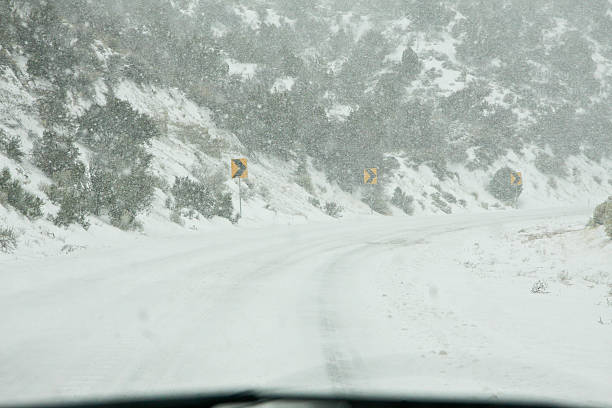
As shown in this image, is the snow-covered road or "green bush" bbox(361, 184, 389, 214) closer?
the snow-covered road

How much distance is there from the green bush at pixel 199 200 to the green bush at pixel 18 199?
21.1 ft

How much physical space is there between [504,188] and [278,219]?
84.3ft

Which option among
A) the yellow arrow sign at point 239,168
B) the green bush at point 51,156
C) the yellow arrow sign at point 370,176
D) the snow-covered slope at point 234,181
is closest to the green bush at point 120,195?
the snow-covered slope at point 234,181

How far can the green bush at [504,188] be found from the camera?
39844 millimetres

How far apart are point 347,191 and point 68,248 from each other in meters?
21.6

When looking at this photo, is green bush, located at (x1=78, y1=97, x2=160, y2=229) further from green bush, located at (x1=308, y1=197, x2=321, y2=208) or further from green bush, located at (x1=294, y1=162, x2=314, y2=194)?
green bush, located at (x1=294, y1=162, x2=314, y2=194)

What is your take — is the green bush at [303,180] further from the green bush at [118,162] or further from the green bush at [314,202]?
the green bush at [118,162]

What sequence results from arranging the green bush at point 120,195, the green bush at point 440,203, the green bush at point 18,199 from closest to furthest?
the green bush at point 18,199
the green bush at point 120,195
the green bush at point 440,203

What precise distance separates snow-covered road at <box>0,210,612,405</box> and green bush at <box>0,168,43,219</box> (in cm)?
229

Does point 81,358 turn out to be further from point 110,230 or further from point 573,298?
point 110,230

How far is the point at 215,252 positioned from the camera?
10695 mm

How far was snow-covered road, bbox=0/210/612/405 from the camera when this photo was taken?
3.47m

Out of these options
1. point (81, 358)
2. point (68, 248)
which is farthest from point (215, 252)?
point (81, 358)

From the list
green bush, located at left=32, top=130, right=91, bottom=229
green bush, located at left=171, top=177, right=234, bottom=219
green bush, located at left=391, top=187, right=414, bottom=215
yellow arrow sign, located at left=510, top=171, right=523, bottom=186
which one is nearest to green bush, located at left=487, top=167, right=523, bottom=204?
yellow arrow sign, located at left=510, top=171, right=523, bottom=186
